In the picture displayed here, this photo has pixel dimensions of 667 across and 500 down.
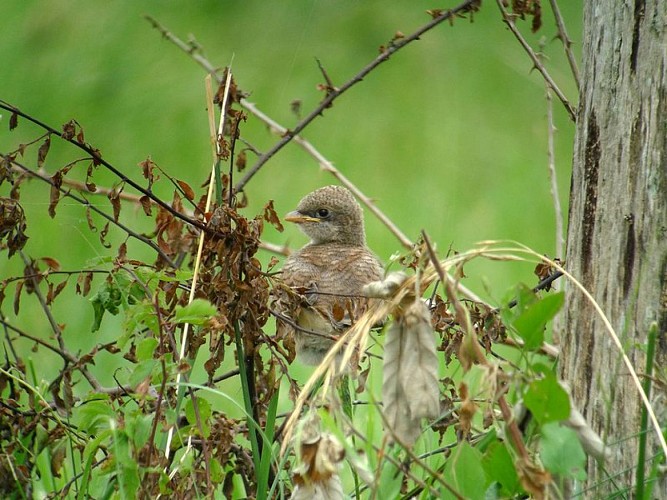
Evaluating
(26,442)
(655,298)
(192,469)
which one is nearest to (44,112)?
(26,442)

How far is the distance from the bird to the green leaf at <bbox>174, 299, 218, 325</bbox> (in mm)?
460

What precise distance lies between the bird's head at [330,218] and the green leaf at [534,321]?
9.17ft

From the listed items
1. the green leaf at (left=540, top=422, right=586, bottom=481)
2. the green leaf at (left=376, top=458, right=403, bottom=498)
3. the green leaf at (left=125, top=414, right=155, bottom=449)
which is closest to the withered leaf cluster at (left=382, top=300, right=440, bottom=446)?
the green leaf at (left=540, top=422, right=586, bottom=481)

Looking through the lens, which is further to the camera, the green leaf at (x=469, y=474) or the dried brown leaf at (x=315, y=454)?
the green leaf at (x=469, y=474)

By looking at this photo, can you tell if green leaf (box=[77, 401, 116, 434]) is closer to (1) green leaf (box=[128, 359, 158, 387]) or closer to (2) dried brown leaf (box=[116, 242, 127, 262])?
(1) green leaf (box=[128, 359, 158, 387])

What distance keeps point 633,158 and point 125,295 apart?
1.28 meters

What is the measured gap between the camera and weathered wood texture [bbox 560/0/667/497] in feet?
8.17

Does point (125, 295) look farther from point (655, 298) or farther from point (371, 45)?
point (371, 45)

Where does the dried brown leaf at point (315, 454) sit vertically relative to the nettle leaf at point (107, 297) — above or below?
below

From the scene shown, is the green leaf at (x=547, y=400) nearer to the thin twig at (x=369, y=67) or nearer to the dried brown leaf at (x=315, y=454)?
the dried brown leaf at (x=315, y=454)


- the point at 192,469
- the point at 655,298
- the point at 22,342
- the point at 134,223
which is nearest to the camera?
the point at 655,298

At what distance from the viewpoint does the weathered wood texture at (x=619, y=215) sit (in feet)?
8.17

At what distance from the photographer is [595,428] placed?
8.64ft

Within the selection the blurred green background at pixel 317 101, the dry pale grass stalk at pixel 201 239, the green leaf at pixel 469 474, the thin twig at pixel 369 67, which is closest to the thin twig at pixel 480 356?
the green leaf at pixel 469 474
